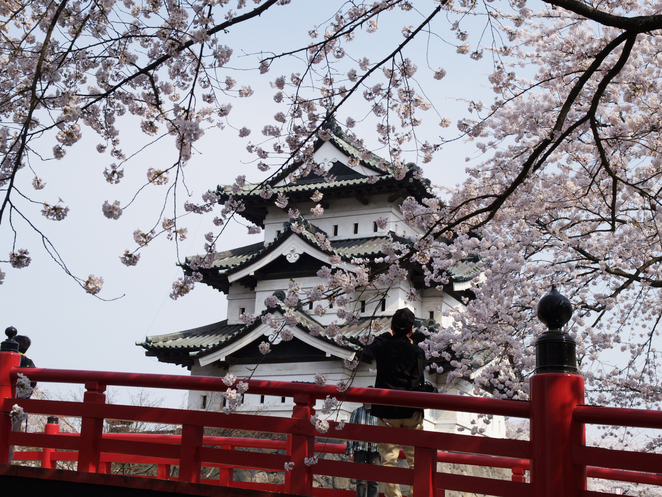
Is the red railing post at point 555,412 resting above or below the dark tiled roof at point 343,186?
below

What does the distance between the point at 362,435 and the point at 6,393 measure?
2964mm

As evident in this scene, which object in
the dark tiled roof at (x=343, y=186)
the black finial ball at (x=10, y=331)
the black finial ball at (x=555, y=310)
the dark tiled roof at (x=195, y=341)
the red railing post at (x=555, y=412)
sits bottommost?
the red railing post at (x=555, y=412)

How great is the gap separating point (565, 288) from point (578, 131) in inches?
136

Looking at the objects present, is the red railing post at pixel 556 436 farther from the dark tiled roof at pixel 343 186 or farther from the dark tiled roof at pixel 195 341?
the dark tiled roof at pixel 343 186

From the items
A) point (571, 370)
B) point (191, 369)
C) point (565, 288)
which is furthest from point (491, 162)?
point (191, 369)

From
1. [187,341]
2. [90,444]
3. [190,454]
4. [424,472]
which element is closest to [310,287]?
[187,341]

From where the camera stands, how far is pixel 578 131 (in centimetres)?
962

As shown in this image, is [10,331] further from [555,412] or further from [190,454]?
[555,412]

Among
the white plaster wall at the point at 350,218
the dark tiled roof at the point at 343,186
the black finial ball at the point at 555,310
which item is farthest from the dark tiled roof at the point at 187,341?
the black finial ball at the point at 555,310

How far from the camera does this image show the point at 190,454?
4.80 meters

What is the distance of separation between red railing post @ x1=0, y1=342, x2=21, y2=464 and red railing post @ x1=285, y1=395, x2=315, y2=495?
234 centimetres

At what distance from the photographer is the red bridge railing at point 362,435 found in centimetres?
399

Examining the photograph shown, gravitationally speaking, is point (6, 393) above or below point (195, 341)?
below

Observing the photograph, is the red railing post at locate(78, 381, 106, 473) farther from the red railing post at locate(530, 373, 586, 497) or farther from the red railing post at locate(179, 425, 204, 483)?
the red railing post at locate(530, 373, 586, 497)
